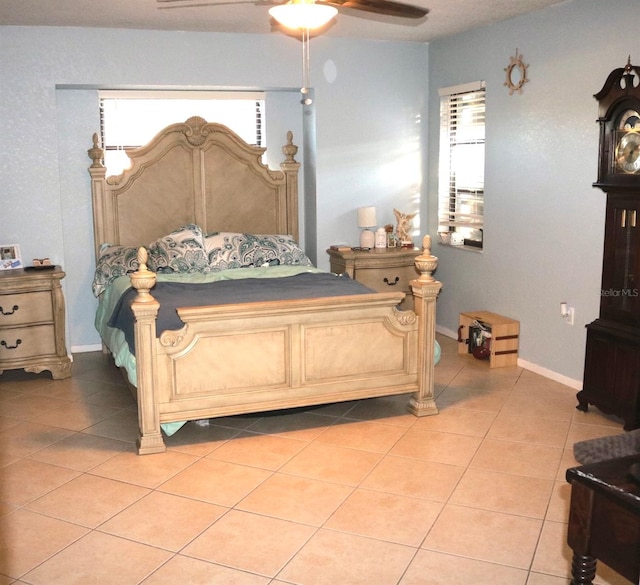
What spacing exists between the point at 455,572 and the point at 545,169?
3.09 metres

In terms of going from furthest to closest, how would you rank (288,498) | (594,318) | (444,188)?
(444,188) → (594,318) → (288,498)

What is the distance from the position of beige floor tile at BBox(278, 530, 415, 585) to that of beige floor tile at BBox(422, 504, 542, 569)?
0.17 meters

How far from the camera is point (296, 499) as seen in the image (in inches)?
129

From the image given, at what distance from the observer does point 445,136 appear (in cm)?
609

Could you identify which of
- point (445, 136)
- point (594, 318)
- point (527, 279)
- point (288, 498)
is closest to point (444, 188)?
point (445, 136)

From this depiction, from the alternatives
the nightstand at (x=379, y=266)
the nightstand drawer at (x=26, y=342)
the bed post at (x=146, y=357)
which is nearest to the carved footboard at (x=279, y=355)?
the bed post at (x=146, y=357)

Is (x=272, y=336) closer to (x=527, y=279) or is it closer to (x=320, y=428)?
(x=320, y=428)

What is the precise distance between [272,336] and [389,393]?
79cm

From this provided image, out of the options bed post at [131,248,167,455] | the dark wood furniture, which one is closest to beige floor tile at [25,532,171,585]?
bed post at [131,248,167,455]

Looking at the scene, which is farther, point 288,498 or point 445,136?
point 445,136

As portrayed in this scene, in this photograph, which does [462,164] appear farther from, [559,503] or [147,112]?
[559,503]

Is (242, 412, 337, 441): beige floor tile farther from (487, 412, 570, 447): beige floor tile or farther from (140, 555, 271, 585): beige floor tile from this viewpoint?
(140, 555, 271, 585): beige floor tile

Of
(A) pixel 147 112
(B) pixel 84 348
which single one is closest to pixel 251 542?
(B) pixel 84 348

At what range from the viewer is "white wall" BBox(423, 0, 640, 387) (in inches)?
177
